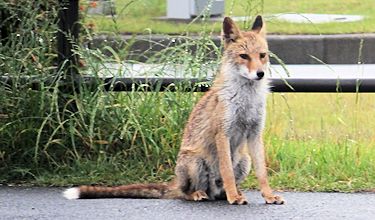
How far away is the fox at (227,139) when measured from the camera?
264 inches

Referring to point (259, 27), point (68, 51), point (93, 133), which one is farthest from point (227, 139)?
point (68, 51)

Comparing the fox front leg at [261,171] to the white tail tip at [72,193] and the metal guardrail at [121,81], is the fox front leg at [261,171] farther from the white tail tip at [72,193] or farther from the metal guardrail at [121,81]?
the white tail tip at [72,193]

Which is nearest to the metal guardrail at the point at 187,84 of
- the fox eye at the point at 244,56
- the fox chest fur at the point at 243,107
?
the fox chest fur at the point at 243,107

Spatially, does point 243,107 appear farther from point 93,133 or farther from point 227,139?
point 93,133

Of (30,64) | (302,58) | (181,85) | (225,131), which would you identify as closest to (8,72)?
(30,64)

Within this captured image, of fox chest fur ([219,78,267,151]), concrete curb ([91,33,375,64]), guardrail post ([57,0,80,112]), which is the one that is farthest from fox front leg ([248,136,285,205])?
concrete curb ([91,33,375,64])

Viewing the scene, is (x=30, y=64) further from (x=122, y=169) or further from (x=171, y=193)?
(x=171, y=193)

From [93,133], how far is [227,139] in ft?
4.50

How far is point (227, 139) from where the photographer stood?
6.73 m

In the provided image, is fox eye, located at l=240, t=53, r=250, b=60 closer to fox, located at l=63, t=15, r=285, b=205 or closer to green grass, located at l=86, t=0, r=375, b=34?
fox, located at l=63, t=15, r=285, b=205

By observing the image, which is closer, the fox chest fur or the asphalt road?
the asphalt road

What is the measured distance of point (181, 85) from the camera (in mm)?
7840

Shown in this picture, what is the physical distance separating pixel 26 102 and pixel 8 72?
0.95 ft

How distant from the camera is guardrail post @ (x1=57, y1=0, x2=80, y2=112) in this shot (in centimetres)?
779
